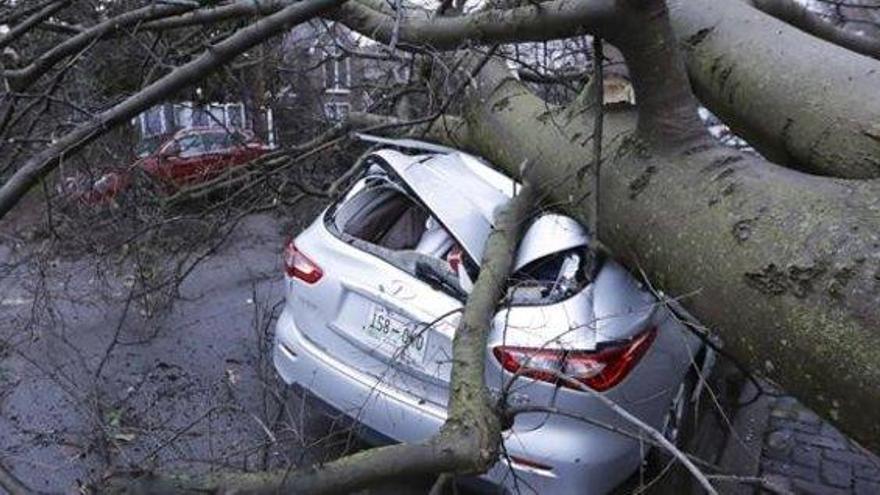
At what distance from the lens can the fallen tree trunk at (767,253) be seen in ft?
4.93

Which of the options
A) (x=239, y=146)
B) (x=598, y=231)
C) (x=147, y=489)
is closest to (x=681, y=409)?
(x=598, y=231)

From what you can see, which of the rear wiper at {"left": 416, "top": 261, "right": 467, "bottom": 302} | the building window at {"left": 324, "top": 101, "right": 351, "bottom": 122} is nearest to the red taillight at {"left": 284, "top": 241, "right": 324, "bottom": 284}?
the rear wiper at {"left": 416, "top": 261, "right": 467, "bottom": 302}

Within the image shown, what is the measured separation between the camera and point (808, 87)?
85.2 inches

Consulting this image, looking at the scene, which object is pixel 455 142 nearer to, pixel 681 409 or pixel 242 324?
pixel 681 409

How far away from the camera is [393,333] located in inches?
127

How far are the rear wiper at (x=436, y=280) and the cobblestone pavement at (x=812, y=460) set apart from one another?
1750mm

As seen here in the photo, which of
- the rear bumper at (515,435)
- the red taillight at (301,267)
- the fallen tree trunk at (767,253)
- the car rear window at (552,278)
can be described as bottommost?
the rear bumper at (515,435)

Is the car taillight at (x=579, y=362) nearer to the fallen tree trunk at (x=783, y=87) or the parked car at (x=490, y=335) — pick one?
the parked car at (x=490, y=335)

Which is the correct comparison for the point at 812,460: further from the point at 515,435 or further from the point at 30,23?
the point at 30,23

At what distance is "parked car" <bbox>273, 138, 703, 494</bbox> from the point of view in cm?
296

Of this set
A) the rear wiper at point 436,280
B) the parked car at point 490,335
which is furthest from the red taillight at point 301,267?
the rear wiper at point 436,280

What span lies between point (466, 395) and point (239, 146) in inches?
157

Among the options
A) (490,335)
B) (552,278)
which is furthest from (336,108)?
(490,335)

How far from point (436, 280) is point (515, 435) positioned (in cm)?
69
